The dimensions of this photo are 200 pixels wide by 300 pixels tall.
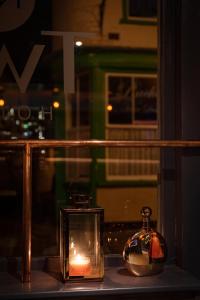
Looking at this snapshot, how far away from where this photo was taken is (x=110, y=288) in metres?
2.88

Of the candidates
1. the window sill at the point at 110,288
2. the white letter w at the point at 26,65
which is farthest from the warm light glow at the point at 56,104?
the window sill at the point at 110,288

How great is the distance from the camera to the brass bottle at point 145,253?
3074 millimetres

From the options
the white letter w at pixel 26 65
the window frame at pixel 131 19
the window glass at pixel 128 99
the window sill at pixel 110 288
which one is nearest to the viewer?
the window sill at pixel 110 288

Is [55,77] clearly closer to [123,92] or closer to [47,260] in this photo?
[47,260]

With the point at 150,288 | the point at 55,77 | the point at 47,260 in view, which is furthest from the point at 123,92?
the point at 150,288

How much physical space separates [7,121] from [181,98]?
1209 millimetres

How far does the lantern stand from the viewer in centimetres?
301

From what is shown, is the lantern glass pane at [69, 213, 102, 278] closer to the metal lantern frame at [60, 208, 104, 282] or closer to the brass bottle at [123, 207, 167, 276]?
the metal lantern frame at [60, 208, 104, 282]

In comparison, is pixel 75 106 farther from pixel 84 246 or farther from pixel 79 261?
pixel 79 261

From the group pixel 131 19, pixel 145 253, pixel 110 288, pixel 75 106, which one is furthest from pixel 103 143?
pixel 75 106

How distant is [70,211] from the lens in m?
2.99

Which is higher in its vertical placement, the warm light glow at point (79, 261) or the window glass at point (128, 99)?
the window glass at point (128, 99)

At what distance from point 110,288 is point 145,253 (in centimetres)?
32

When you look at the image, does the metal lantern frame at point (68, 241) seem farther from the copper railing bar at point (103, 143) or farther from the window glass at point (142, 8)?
the window glass at point (142, 8)
